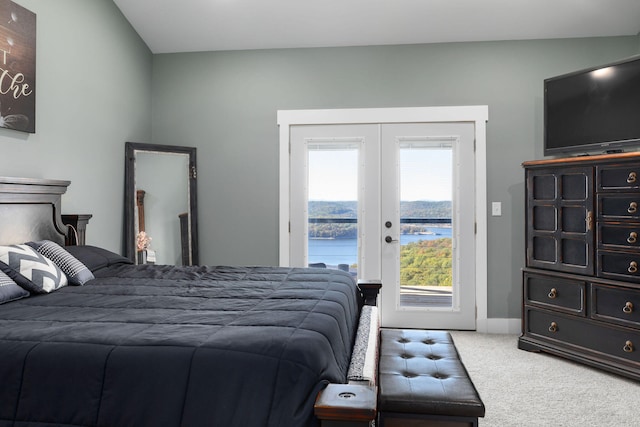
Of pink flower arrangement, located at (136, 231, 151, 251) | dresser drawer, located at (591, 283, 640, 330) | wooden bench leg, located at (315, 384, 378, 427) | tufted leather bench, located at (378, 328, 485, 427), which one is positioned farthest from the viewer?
pink flower arrangement, located at (136, 231, 151, 251)

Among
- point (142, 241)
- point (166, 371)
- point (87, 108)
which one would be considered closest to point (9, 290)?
point (166, 371)

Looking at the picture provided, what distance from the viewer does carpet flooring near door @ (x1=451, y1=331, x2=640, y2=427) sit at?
2551mm

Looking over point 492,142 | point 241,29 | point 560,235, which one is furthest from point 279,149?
point 560,235

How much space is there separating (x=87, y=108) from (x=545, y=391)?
374 centimetres

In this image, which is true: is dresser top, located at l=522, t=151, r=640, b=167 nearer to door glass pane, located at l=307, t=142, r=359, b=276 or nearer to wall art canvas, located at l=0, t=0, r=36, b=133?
door glass pane, located at l=307, t=142, r=359, b=276

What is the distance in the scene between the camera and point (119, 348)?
4.51ft

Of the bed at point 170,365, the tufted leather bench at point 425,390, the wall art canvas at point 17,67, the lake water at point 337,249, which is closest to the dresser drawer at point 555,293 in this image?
the lake water at point 337,249

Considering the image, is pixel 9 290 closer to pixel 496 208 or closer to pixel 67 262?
pixel 67 262

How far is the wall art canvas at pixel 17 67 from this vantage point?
9.22ft

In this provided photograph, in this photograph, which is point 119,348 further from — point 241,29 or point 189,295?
point 241,29

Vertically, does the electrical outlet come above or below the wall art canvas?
below

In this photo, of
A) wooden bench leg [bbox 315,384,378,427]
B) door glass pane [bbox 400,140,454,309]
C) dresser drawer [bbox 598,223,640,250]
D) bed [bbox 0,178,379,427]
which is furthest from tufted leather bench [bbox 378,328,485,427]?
door glass pane [bbox 400,140,454,309]

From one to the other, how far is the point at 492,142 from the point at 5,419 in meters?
4.02

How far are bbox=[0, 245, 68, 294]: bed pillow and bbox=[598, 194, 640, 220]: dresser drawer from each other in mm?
3373
